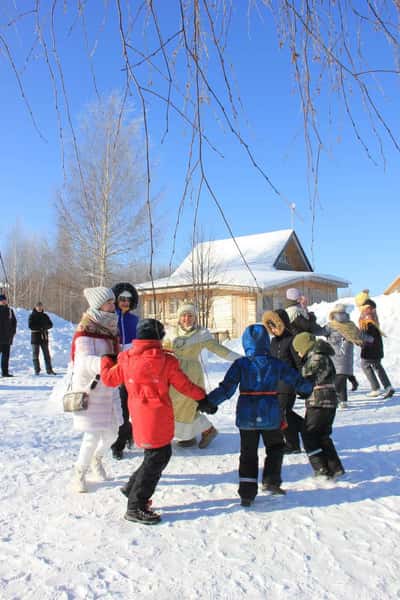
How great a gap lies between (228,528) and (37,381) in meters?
7.33

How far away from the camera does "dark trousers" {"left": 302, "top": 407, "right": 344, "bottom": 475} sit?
3658 mm

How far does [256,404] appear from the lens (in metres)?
3.32

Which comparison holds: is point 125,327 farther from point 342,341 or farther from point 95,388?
point 342,341

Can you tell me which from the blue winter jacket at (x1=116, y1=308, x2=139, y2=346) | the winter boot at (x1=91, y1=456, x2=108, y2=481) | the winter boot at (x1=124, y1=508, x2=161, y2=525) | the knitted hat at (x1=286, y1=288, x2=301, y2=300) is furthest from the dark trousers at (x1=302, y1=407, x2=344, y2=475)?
the knitted hat at (x1=286, y1=288, x2=301, y2=300)

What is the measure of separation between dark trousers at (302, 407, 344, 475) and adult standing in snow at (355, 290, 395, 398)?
3700 mm

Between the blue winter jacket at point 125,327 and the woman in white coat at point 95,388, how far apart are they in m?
0.76

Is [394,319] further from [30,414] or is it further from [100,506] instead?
[100,506]

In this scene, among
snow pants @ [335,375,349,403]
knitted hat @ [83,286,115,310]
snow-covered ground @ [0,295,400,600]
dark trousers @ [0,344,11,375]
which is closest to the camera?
snow-covered ground @ [0,295,400,600]

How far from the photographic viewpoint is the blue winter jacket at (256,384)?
3.29 meters

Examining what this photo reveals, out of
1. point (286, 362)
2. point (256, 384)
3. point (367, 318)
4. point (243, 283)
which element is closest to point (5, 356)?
point (286, 362)

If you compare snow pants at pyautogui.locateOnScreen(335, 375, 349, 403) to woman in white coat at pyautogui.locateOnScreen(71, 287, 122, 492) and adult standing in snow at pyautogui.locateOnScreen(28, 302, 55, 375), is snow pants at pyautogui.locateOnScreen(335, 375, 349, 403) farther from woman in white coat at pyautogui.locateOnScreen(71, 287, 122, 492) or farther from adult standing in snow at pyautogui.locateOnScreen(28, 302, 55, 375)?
adult standing in snow at pyautogui.locateOnScreen(28, 302, 55, 375)

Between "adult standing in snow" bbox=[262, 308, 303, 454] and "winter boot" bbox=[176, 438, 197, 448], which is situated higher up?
"adult standing in snow" bbox=[262, 308, 303, 454]

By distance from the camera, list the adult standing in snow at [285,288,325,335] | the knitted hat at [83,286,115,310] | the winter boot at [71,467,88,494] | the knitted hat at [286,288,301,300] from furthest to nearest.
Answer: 1. the knitted hat at [286,288,301,300]
2. the adult standing in snow at [285,288,325,335]
3. the knitted hat at [83,286,115,310]
4. the winter boot at [71,467,88,494]

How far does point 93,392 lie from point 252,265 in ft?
68.8
